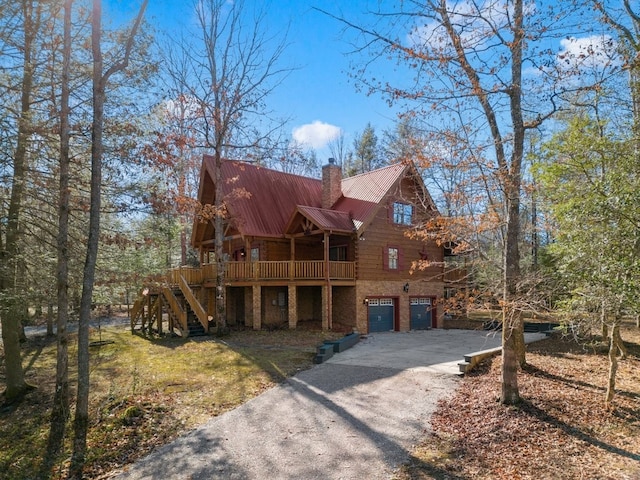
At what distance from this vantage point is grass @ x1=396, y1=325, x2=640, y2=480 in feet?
19.5

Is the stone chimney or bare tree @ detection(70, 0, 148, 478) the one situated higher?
the stone chimney

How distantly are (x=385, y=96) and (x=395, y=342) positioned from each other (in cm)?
1122

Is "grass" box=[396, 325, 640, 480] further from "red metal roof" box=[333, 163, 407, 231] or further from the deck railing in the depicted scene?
"red metal roof" box=[333, 163, 407, 231]

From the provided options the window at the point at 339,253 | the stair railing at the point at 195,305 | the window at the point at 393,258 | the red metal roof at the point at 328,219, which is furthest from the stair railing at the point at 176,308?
the window at the point at 393,258

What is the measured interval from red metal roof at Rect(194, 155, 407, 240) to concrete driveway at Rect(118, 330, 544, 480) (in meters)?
9.07

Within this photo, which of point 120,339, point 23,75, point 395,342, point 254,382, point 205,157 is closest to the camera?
point 23,75

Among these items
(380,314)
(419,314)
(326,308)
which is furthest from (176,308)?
(419,314)

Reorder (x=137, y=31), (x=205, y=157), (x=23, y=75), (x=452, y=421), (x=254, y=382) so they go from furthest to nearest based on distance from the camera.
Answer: (x=205, y=157) < (x=254, y=382) < (x=23, y=75) < (x=137, y=31) < (x=452, y=421)

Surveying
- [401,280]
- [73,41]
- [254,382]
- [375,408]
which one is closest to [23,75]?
[73,41]

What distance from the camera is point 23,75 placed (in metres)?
9.80

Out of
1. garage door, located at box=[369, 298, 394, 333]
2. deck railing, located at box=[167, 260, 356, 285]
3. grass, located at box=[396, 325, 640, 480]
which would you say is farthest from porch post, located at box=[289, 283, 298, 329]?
grass, located at box=[396, 325, 640, 480]

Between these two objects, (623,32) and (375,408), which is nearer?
(375,408)

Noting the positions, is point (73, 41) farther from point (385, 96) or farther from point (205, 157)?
point (205, 157)

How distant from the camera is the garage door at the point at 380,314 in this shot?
20516 mm
